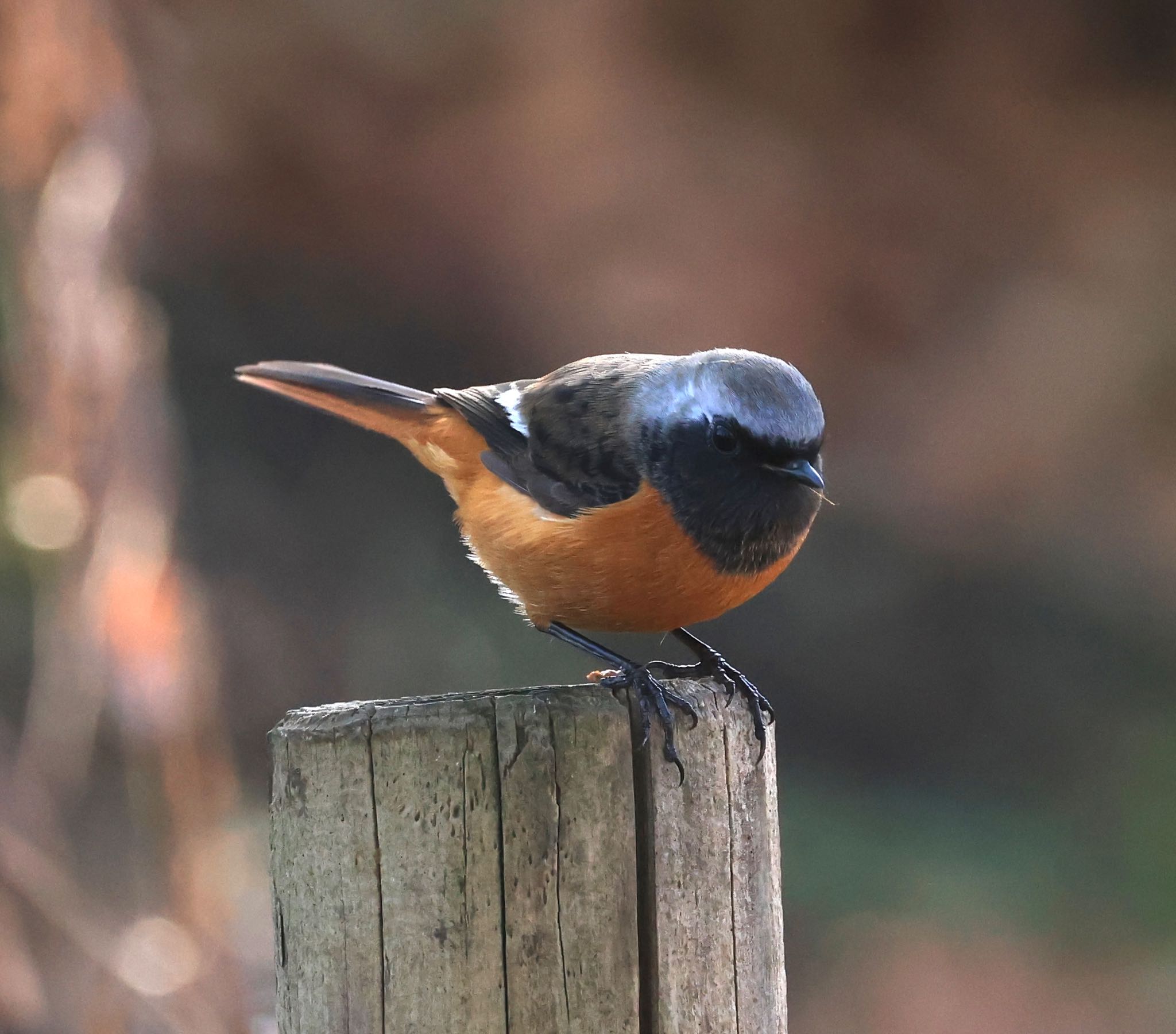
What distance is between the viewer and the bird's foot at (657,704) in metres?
2.64

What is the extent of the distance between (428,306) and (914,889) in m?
5.88

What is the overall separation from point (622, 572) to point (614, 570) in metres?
0.02

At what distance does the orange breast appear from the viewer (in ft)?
13.1

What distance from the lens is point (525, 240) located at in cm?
1073

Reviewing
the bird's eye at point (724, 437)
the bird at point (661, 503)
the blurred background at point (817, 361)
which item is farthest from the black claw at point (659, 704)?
the blurred background at point (817, 361)

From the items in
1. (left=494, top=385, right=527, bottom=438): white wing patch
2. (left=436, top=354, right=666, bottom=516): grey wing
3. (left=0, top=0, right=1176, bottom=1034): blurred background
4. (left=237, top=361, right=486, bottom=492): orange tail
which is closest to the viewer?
(left=436, top=354, right=666, bottom=516): grey wing

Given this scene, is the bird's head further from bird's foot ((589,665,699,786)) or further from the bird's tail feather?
the bird's tail feather

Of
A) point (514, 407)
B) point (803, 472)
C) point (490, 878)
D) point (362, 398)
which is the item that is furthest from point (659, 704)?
point (362, 398)

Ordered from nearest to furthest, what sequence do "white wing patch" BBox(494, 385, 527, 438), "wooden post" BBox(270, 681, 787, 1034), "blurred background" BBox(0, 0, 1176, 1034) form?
"wooden post" BBox(270, 681, 787, 1034)
"white wing patch" BBox(494, 385, 527, 438)
"blurred background" BBox(0, 0, 1176, 1034)

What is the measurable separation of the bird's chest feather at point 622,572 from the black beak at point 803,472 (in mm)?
288

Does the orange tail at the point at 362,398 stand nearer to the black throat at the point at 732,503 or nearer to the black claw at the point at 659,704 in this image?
the black throat at the point at 732,503

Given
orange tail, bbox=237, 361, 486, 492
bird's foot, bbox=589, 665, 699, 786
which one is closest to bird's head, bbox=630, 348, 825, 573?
bird's foot, bbox=589, 665, 699, 786

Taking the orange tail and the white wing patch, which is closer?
the white wing patch

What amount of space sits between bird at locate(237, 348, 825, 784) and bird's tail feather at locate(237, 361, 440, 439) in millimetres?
872
